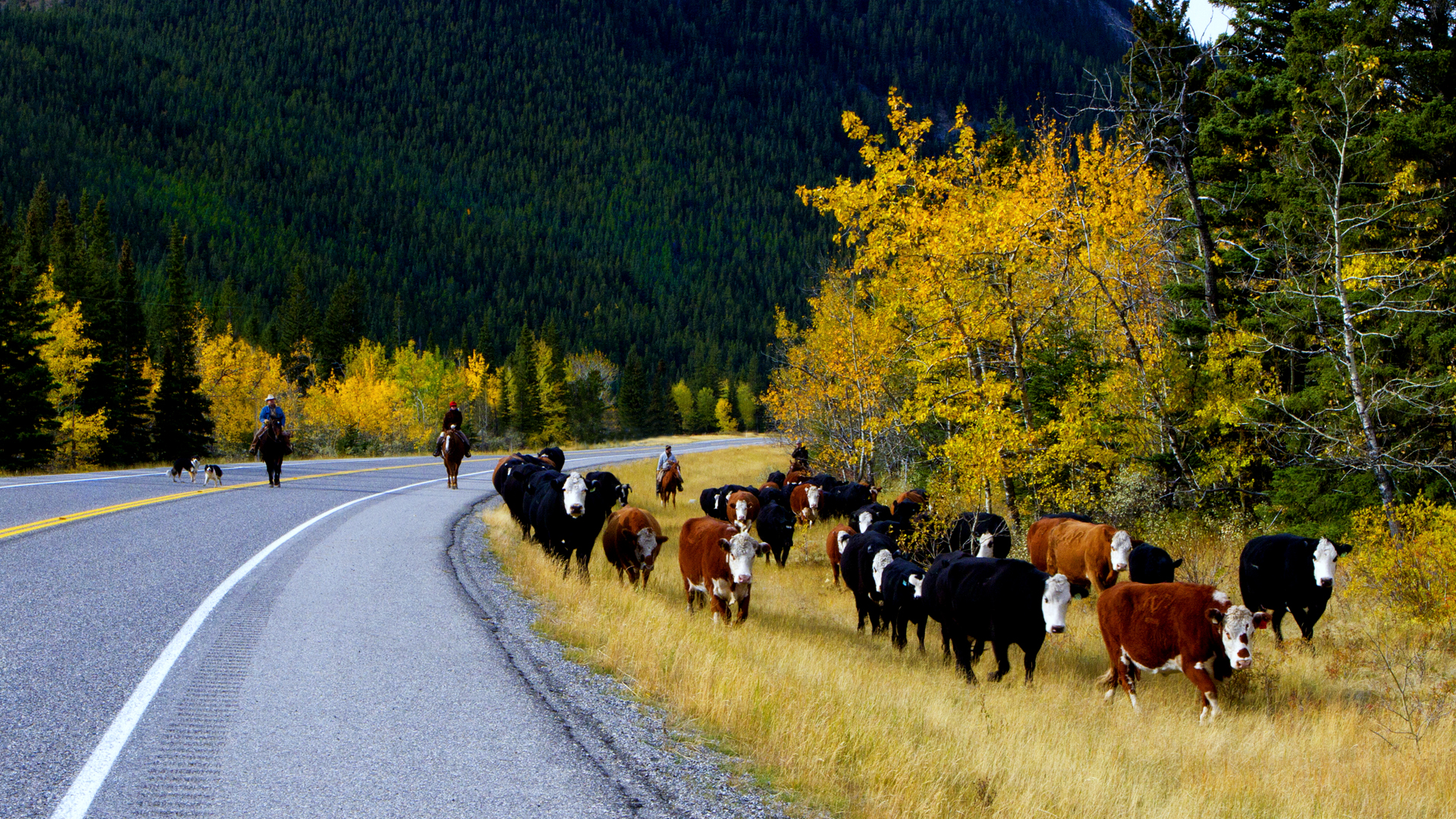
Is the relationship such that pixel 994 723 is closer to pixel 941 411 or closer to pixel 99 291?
pixel 941 411

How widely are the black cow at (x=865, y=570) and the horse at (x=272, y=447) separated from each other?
15397mm

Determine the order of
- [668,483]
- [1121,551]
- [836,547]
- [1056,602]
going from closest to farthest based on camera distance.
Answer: [1056,602], [1121,551], [836,547], [668,483]

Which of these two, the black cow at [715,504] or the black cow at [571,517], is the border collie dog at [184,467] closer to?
the black cow at [715,504]

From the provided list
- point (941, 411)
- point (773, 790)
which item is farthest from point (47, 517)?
point (941, 411)

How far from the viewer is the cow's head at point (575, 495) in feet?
41.5

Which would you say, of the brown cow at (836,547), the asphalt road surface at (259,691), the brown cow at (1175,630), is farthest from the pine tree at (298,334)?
the brown cow at (1175,630)

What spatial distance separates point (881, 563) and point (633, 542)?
3.76 metres

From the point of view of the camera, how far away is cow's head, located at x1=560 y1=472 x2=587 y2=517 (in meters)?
12.6

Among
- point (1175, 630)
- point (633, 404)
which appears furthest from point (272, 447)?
point (633, 404)

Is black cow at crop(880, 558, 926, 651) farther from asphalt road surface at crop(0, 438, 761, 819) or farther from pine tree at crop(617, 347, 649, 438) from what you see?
pine tree at crop(617, 347, 649, 438)

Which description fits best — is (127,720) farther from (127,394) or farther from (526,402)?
(526,402)

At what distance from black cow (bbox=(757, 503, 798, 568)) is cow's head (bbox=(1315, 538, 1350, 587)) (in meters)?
10.0

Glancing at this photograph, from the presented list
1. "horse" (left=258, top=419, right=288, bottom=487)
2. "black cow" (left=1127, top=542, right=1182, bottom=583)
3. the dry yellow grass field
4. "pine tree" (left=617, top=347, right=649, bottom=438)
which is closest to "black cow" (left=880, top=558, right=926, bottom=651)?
the dry yellow grass field

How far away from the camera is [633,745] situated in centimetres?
550
